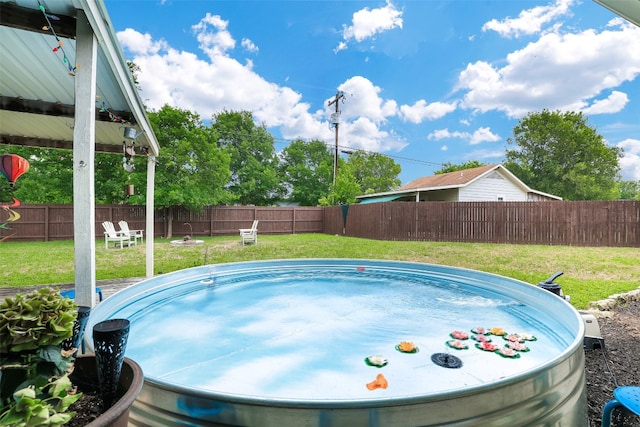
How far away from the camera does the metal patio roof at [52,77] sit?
2.21 m

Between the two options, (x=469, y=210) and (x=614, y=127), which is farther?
(x=614, y=127)

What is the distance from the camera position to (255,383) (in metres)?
2.84

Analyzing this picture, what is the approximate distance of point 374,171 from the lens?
3481 centimetres

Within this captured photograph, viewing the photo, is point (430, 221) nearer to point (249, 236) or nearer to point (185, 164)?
point (249, 236)

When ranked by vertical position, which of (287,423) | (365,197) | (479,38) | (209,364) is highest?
(479,38)

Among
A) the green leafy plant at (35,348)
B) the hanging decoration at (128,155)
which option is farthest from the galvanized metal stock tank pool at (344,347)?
the hanging decoration at (128,155)

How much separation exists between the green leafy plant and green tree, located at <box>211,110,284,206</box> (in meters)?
23.2

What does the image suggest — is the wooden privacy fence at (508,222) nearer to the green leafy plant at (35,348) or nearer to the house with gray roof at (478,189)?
the house with gray roof at (478,189)

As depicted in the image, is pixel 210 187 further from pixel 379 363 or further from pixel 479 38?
pixel 479 38

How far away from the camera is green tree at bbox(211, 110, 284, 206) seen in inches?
958

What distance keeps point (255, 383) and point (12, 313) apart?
2.23 metres

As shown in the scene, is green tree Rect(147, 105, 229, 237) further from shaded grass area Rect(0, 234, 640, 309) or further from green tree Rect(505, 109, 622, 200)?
green tree Rect(505, 109, 622, 200)

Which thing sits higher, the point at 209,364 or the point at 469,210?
the point at 469,210

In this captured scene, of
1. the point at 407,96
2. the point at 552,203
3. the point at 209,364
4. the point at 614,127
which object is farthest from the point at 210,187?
the point at 614,127
